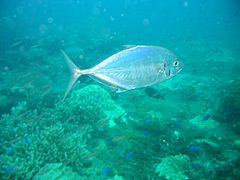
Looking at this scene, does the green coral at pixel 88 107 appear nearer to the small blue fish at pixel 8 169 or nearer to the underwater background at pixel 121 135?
the underwater background at pixel 121 135

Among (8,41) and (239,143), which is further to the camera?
(8,41)

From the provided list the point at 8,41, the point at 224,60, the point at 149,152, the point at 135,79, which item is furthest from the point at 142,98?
the point at 8,41

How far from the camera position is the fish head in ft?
8.38

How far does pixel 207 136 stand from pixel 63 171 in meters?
4.36

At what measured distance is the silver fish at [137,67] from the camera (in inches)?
98.6

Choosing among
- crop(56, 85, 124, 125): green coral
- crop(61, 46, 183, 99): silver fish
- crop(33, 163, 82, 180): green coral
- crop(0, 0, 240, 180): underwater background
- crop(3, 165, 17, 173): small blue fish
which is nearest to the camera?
crop(61, 46, 183, 99): silver fish

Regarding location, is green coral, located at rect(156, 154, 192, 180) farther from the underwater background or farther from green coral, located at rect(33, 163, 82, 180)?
green coral, located at rect(33, 163, 82, 180)

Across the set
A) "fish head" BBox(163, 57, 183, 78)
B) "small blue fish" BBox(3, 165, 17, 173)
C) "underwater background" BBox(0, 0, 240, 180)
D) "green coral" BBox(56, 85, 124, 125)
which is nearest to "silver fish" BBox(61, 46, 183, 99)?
"fish head" BBox(163, 57, 183, 78)

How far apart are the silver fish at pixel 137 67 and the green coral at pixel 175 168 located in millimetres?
2645

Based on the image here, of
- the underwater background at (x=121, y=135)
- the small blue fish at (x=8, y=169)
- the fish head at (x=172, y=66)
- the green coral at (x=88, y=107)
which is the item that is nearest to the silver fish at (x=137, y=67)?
the fish head at (x=172, y=66)

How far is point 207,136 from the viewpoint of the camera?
5676mm

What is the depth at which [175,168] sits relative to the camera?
Answer: 428 cm

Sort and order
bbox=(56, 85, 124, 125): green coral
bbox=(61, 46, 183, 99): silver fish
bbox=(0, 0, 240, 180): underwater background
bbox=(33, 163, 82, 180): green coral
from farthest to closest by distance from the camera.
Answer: bbox=(56, 85, 124, 125): green coral → bbox=(0, 0, 240, 180): underwater background → bbox=(33, 163, 82, 180): green coral → bbox=(61, 46, 183, 99): silver fish

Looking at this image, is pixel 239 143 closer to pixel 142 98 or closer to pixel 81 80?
pixel 142 98
